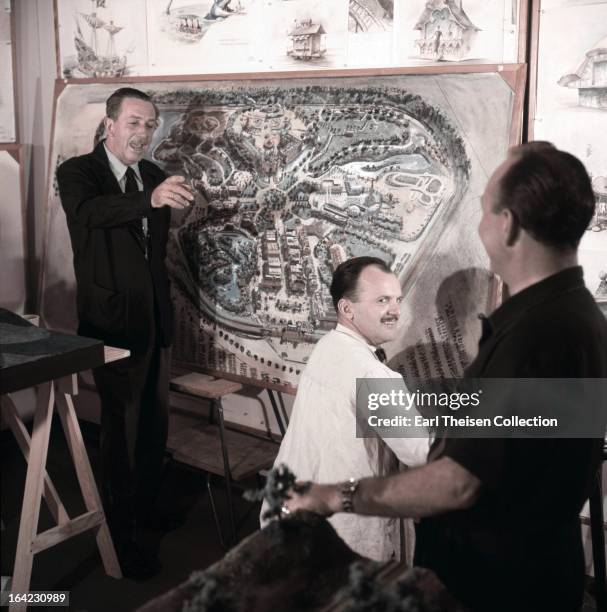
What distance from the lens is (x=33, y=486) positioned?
2.33 metres

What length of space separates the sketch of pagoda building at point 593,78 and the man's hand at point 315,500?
1527 millimetres

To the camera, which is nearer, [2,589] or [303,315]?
[2,589]

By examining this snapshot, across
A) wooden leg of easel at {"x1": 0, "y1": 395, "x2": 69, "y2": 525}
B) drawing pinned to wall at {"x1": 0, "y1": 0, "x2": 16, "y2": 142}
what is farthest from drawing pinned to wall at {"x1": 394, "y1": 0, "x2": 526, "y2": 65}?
drawing pinned to wall at {"x1": 0, "y1": 0, "x2": 16, "y2": 142}

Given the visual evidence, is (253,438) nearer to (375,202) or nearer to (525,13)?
(375,202)

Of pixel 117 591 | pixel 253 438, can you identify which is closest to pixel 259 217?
pixel 253 438

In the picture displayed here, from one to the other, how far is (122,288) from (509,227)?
186cm

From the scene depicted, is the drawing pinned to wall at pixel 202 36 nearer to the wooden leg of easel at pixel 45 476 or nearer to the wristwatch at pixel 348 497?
the wooden leg of easel at pixel 45 476

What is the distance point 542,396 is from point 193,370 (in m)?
2.16

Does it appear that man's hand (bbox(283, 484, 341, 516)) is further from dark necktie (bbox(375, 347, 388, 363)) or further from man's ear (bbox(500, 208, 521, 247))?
dark necktie (bbox(375, 347, 388, 363))

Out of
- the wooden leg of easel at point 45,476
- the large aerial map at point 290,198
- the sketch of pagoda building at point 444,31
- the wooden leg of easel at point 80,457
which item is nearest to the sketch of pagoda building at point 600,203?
the large aerial map at point 290,198

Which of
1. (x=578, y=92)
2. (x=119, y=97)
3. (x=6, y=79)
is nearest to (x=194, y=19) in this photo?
(x=119, y=97)

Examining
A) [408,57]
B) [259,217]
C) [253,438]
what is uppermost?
[408,57]

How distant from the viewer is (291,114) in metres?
2.69

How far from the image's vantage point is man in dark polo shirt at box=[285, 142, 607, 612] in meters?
1.17
